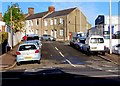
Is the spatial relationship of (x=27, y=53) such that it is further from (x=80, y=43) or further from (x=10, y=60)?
(x=80, y=43)

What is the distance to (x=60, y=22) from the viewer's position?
253ft

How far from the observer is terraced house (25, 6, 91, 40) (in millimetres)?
74775

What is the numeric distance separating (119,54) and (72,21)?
45393 mm

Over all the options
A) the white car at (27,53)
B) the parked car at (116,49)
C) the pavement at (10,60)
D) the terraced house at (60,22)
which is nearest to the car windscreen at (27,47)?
the white car at (27,53)

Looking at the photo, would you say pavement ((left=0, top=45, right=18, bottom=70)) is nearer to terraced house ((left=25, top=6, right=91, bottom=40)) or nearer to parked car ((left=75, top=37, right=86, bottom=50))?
parked car ((left=75, top=37, right=86, bottom=50))

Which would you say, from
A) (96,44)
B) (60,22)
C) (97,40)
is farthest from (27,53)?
(60,22)

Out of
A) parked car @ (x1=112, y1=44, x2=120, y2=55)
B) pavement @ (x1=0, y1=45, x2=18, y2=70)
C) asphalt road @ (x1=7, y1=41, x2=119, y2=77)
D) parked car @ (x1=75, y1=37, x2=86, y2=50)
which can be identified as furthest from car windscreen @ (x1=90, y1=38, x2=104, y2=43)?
pavement @ (x1=0, y1=45, x2=18, y2=70)

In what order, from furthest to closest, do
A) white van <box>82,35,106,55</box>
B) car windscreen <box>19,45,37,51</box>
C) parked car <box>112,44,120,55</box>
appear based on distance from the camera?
parked car <box>112,44,120,55</box> → white van <box>82,35,106,55</box> → car windscreen <box>19,45,37,51</box>

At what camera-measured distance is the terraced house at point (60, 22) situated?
74.8 meters

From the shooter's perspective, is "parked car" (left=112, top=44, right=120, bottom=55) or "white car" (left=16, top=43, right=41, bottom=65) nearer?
"white car" (left=16, top=43, right=41, bottom=65)

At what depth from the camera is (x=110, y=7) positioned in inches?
1223

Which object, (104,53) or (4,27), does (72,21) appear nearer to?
(4,27)

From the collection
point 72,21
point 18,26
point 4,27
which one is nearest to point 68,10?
point 72,21

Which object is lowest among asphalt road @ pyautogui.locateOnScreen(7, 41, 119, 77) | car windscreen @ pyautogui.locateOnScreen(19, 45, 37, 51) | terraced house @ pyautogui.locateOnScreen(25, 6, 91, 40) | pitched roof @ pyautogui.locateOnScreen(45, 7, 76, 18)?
asphalt road @ pyautogui.locateOnScreen(7, 41, 119, 77)
